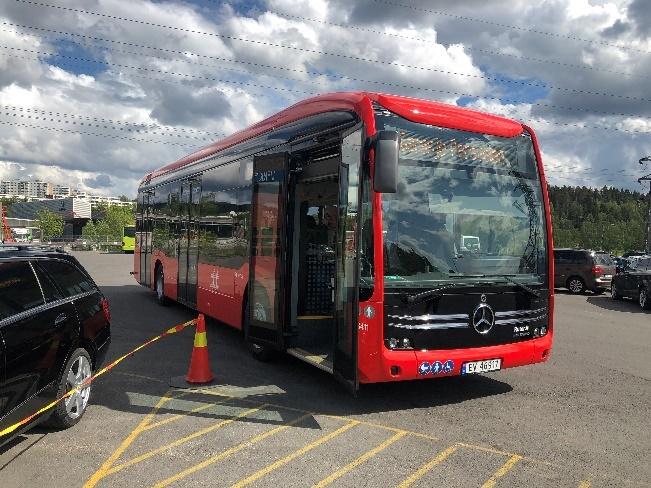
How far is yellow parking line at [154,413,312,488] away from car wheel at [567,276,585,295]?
63.9ft

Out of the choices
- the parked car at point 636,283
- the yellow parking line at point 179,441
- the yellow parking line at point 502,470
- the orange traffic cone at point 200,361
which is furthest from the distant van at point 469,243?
the parked car at point 636,283

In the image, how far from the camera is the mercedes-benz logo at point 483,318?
237 inches

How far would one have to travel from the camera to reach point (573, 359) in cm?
903

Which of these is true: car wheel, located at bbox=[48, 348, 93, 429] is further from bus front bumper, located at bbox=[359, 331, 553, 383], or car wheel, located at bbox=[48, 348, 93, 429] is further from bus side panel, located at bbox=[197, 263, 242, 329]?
bus side panel, located at bbox=[197, 263, 242, 329]

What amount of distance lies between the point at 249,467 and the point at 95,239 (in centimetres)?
6656

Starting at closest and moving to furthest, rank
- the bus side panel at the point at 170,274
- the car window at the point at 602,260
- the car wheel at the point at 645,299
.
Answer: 1. the bus side panel at the point at 170,274
2. the car wheel at the point at 645,299
3. the car window at the point at 602,260

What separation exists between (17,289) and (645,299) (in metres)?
17.8

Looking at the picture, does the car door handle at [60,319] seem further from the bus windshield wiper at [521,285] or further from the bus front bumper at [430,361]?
the bus windshield wiper at [521,285]

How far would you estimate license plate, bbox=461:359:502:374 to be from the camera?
5.95m

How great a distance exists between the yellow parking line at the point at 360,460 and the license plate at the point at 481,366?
1.02m

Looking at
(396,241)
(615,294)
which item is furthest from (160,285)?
(615,294)

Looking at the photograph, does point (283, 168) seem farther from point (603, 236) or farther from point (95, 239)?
point (603, 236)

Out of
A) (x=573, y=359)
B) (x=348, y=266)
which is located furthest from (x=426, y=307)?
(x=573, y=359)

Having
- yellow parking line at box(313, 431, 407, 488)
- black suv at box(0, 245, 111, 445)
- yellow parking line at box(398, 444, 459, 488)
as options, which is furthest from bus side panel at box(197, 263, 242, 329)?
yellow parking line at box(398, 444, 459, 488)
